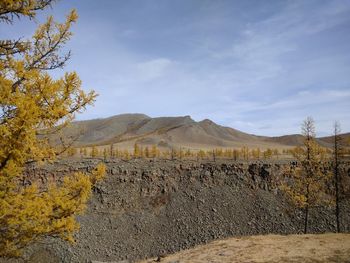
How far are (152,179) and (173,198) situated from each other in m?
4.02

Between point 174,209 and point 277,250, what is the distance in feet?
85.2

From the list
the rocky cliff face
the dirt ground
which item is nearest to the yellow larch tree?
the dirt ground

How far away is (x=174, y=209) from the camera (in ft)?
149

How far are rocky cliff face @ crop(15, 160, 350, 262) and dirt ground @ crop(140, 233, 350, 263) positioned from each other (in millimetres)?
17163

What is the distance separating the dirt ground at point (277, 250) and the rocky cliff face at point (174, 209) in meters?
17.2

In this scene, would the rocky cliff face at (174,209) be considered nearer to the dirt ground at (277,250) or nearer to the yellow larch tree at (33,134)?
the dirt ground at (277,250)

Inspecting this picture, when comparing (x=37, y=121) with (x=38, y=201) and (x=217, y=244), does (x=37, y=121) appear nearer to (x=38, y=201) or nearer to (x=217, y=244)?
(x=38, y=201)

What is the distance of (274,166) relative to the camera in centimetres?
5212

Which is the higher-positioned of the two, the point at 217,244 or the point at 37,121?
the point at 37,121

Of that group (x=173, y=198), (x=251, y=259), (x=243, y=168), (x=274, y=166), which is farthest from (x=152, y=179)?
(x=251, y=259)

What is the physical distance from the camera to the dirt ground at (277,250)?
18344 mm

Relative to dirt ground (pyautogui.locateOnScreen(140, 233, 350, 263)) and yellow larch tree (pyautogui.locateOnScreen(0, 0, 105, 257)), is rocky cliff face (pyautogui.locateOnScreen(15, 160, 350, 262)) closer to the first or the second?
dirt ground (pyautogui.locateOnScreen(140, 233, 350, 263))

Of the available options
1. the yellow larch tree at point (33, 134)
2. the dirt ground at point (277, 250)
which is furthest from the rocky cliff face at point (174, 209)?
the yellow larch tree at point (33, 134)

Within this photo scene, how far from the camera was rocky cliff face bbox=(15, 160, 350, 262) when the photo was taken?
3981cm
